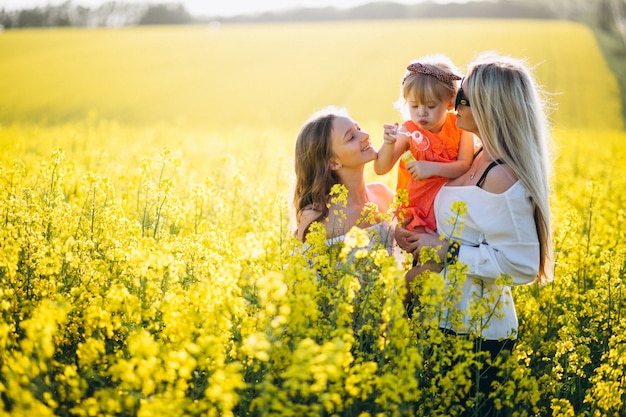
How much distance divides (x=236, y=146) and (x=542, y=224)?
1010 cm

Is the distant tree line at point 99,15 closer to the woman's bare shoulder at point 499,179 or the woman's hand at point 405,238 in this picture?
the woman's hand at point 405,238

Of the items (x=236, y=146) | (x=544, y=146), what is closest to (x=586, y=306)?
(x=544, y=146)

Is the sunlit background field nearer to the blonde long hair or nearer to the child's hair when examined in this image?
the blonde long hair

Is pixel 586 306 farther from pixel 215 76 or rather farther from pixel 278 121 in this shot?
pixel 215 76

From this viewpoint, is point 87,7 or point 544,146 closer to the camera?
point 544,146

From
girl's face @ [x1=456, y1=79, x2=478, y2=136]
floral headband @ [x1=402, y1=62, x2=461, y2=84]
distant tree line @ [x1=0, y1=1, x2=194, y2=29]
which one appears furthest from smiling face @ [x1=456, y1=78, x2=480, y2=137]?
distant tree line @ [x1=0, y1=1, x2=194, y2=29]

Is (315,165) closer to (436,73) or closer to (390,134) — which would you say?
(390,134)

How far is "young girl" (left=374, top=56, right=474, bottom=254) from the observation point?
3.87 m

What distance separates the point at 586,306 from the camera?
416 cm

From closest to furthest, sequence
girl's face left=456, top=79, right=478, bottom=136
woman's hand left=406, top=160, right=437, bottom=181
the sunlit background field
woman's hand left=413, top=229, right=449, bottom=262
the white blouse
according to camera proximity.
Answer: the sunlit background field < the white blouse < woman's hand left=413, top=229, right=449, bottom=262 < girl's face left=456, top=79, right=478, bottom=136 < woman's hand left=406, top=160, right=437, bottom=181

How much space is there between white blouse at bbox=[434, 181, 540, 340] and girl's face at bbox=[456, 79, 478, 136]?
0.39 m

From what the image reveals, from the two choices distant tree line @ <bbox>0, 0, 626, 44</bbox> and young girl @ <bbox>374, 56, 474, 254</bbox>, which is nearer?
young girl @ <bbox>374, 56, 474, 254</bbox>

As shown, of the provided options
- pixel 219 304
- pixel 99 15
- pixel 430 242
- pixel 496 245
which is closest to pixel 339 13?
pixel 99 15

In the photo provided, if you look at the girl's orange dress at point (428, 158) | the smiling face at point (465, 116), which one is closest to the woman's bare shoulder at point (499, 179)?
the smiling face at point (465, 116)
